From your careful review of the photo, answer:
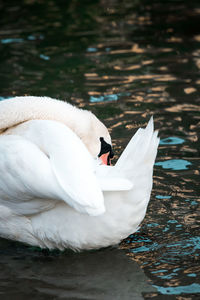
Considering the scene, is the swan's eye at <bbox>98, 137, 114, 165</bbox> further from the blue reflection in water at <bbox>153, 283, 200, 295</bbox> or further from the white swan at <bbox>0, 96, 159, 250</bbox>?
the blue reflection in water at <bbox>153, 283, 200, 295</bbox>

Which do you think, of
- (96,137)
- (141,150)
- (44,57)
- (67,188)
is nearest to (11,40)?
(44,57)

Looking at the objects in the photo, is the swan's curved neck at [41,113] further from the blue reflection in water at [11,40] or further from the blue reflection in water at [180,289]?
the blue reflection in water at [11,40]

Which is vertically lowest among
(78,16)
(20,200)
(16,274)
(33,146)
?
(78,16)

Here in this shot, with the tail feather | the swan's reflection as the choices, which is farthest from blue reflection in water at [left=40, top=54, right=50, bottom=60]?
the tail feather

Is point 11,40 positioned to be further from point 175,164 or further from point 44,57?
point 175,164

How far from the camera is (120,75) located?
995 centimetres

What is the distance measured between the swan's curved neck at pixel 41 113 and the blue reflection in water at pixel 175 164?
1247 mm

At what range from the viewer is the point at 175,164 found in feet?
21.8

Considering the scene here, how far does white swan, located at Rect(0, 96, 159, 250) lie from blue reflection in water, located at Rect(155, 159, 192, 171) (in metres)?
1.92

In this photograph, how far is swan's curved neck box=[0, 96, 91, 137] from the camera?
5750 millimetres

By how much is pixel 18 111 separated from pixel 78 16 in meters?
8.71

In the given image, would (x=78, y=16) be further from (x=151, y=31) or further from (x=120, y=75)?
(x=120, y=75)

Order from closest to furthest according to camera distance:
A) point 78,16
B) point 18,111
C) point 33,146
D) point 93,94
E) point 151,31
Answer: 1. point 33,146
2. point 18,111
3. point 93,94
4. point 151,31
5. point 78,16

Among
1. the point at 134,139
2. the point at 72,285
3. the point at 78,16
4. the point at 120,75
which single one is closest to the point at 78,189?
the point at 134,139
